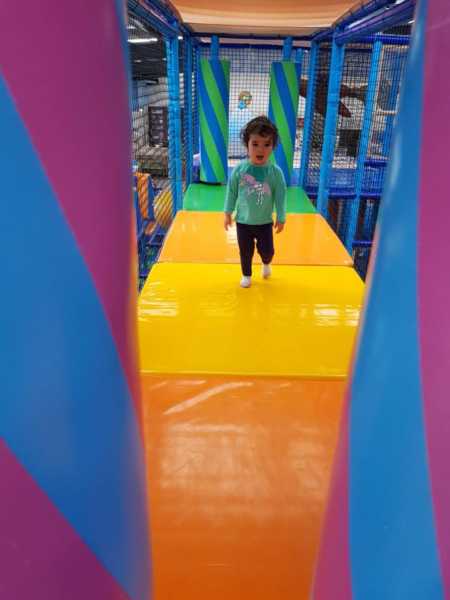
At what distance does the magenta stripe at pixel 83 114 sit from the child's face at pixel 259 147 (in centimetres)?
181

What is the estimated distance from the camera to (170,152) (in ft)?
11.7

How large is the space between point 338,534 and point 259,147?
189 cm

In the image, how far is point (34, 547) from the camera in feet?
1.14

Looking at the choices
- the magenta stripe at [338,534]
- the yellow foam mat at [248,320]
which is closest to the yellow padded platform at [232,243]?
the yellow foam mat at [248,320]

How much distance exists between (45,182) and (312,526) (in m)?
1.04

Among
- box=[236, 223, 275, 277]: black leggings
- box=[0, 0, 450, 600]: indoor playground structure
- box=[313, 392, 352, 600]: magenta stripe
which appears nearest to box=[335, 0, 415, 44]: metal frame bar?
box=[236, 223, 275, 277]: black leggings

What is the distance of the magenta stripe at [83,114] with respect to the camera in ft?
0.97

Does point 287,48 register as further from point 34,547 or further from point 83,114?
point 34,547

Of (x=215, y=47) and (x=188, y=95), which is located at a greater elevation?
(x=215, y=47)

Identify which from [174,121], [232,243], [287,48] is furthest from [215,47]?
[232,243]

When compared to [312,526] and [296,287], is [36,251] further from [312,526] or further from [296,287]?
[296,287]

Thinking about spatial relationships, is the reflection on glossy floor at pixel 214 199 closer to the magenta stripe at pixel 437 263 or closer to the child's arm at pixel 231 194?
the child's arm at pixel 231 194

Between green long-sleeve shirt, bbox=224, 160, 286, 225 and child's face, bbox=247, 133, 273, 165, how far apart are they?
0.08 m

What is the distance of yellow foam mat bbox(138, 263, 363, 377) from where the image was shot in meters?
1.72
